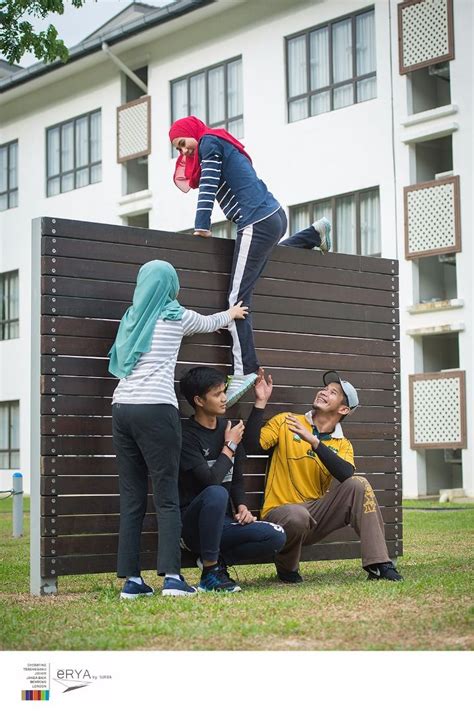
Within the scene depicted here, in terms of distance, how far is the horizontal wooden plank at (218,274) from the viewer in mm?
5629

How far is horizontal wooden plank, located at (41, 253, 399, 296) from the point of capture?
18.5ft

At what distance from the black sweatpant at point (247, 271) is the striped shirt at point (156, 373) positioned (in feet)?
2.43

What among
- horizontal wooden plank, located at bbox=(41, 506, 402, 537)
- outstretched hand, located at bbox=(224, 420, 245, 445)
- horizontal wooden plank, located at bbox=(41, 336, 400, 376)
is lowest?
horizontal wooden plank, located at bbox=(41, 506, 402, 537)

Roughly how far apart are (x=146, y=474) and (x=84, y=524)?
0.46 meters

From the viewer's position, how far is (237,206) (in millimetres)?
6078

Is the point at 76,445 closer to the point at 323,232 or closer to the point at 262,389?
the point at 262,389

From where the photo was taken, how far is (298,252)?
656 centimetres

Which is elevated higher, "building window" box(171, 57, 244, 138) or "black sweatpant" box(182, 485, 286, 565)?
"building window" box(171, 57, 244, 138)

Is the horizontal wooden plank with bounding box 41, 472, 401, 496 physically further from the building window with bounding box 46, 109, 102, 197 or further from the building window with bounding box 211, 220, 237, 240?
the building window with bounding box 46, 109, 102, 197

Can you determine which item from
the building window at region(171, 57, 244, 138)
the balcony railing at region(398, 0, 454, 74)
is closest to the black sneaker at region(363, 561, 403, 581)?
the balcony railing at region(398, 0, 454, 74)

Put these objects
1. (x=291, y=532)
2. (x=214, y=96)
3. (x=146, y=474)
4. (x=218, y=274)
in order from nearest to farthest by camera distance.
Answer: (x=146, y=474)
(x=291, y=532)
(x=218, y=274)
(x=214, y=96)

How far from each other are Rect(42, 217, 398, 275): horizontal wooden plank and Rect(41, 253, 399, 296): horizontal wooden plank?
0.13ft
